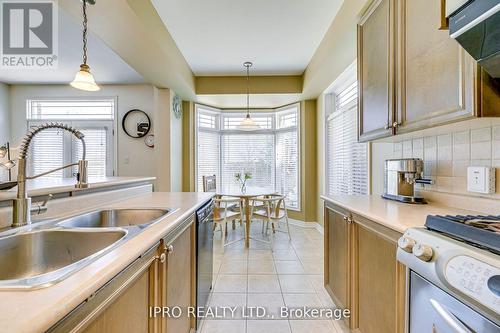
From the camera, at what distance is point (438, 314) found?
829mm

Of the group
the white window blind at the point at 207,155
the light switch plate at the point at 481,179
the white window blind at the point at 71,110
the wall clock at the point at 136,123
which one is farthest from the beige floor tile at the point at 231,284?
the white window blind at the point at 71,110

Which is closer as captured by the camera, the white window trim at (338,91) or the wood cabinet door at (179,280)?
the wood cabinet door at (179,280)

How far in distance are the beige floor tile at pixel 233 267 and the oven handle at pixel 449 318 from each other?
2.15 meters

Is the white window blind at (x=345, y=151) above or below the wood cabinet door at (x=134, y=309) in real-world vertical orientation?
above

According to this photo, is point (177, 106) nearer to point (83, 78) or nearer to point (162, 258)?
point (83, 78)

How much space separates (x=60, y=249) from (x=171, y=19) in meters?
2.49

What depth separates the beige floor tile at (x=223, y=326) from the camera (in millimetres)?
1809

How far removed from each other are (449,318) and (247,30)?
9.90ft

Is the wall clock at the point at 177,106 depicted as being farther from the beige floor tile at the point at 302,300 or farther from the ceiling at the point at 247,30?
the beige floor tile at the point at 302,300

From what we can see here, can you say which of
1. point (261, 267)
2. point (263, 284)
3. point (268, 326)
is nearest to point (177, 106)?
point (261, 267)

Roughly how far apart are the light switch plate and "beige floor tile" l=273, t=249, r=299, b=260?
219 centimetres

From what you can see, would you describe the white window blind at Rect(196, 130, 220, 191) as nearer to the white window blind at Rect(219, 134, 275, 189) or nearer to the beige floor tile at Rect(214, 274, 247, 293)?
the white window blind at Rect(219, 134, 275, 189)

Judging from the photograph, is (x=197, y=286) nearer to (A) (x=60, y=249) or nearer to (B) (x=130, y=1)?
(A) (x=60, y=249)

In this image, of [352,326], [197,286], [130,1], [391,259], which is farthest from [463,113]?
[130,1]
